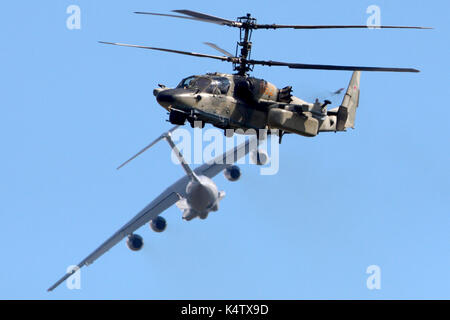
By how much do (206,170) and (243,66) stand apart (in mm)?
8469

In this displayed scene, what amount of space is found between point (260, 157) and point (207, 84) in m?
5.79

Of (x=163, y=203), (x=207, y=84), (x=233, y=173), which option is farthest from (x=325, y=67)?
(x=163, y=203)

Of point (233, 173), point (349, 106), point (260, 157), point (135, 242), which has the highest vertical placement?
point (349, 106)

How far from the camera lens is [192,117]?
47.6 m

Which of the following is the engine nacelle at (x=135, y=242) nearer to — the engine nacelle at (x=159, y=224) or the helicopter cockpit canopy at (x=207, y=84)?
the engine nacelle at (x=159, y=224)

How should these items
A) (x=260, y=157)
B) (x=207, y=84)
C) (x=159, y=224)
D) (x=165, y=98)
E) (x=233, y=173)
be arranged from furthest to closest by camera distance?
(x=159, y=224) → (x=233, y=173) → (x=260, y=157) → (x=207, y=84) → (x=165, y=98)

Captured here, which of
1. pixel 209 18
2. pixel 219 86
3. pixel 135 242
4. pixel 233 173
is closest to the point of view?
pixel 209 18

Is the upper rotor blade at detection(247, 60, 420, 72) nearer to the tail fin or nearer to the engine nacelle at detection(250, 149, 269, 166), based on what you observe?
the engine nacelle at detection(250, 149, 269, 166)

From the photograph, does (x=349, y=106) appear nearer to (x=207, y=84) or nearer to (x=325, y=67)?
(x=207, y=84)

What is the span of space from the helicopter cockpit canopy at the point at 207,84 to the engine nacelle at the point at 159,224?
31.7ft

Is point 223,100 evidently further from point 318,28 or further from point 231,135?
point 318,28

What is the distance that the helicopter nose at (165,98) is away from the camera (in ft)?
155

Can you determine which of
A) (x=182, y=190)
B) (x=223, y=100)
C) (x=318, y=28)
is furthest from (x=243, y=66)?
(x=182, y=190)

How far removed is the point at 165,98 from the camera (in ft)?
155
